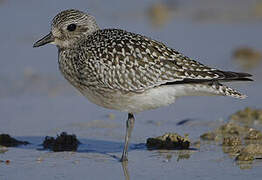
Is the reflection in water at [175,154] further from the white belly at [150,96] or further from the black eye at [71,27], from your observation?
the black eye at [71,27]

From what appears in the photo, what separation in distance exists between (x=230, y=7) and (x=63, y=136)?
8.73 meters

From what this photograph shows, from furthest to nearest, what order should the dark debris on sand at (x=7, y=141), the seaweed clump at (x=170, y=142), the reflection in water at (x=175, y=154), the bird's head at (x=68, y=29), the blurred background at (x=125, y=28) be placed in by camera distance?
the blurred background at (x=125, y=28), the bird's head at (x=68, y=29), the dark debris on sand at (x=7, y=141), the seaweed clump at (x=170, y=142), the reflection in water at (x=175, y=154)

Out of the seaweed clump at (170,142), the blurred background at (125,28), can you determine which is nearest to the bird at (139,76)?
the seaweed clump at (170,142)

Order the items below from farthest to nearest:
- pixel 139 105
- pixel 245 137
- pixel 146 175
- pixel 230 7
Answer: pixel 230 7 < pixel 245 137 < pixel 139 105 < pixel 146 175

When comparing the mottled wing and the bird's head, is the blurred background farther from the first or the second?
the mottled wing

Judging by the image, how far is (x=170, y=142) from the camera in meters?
9.21

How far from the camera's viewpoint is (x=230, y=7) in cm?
1705

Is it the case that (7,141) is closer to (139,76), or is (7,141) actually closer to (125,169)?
(125,169)

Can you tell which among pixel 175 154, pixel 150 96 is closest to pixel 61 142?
pixel 150 96

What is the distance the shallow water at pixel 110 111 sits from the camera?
8.38m

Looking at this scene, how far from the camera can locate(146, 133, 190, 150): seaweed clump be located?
919 cm

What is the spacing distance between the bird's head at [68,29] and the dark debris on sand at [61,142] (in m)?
1.27

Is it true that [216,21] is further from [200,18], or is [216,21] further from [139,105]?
[139,105]

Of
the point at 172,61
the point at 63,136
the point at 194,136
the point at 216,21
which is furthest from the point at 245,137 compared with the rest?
the point at 216,21
